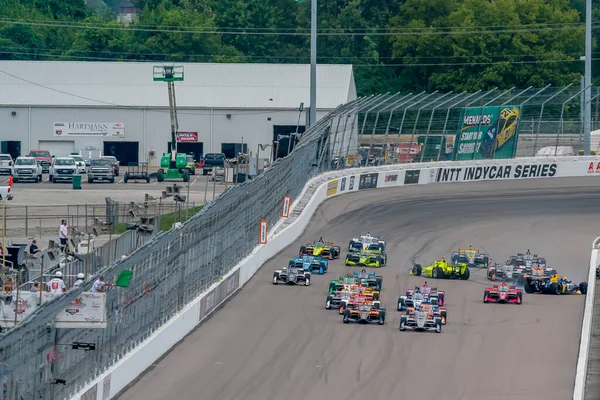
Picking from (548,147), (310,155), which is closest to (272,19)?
(548,147)

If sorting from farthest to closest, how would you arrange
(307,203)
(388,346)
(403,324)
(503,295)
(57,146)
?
(57,146), (307,203), (503,295), (403,324), (388,346)

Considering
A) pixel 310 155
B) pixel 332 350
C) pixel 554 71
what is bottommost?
pixel 332 350

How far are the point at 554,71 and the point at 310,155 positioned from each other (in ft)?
165

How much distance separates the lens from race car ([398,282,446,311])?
2736cm

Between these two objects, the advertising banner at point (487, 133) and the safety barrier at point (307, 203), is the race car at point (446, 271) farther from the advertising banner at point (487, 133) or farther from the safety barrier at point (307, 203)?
the advertising banner at point (487, 133)

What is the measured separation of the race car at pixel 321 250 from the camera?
3453 cm

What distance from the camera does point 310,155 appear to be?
46.2m

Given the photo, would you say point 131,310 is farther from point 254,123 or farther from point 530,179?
point 254,123

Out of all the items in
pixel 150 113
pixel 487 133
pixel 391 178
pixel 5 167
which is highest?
pixel 487 133

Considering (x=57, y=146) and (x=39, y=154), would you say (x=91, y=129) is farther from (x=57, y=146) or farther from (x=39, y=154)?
(x=39, y=154)

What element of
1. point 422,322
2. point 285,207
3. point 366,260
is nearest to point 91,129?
point 285,207

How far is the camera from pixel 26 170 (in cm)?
6419

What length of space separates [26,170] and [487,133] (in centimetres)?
2538

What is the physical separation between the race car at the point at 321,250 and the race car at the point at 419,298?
21.4 ft
